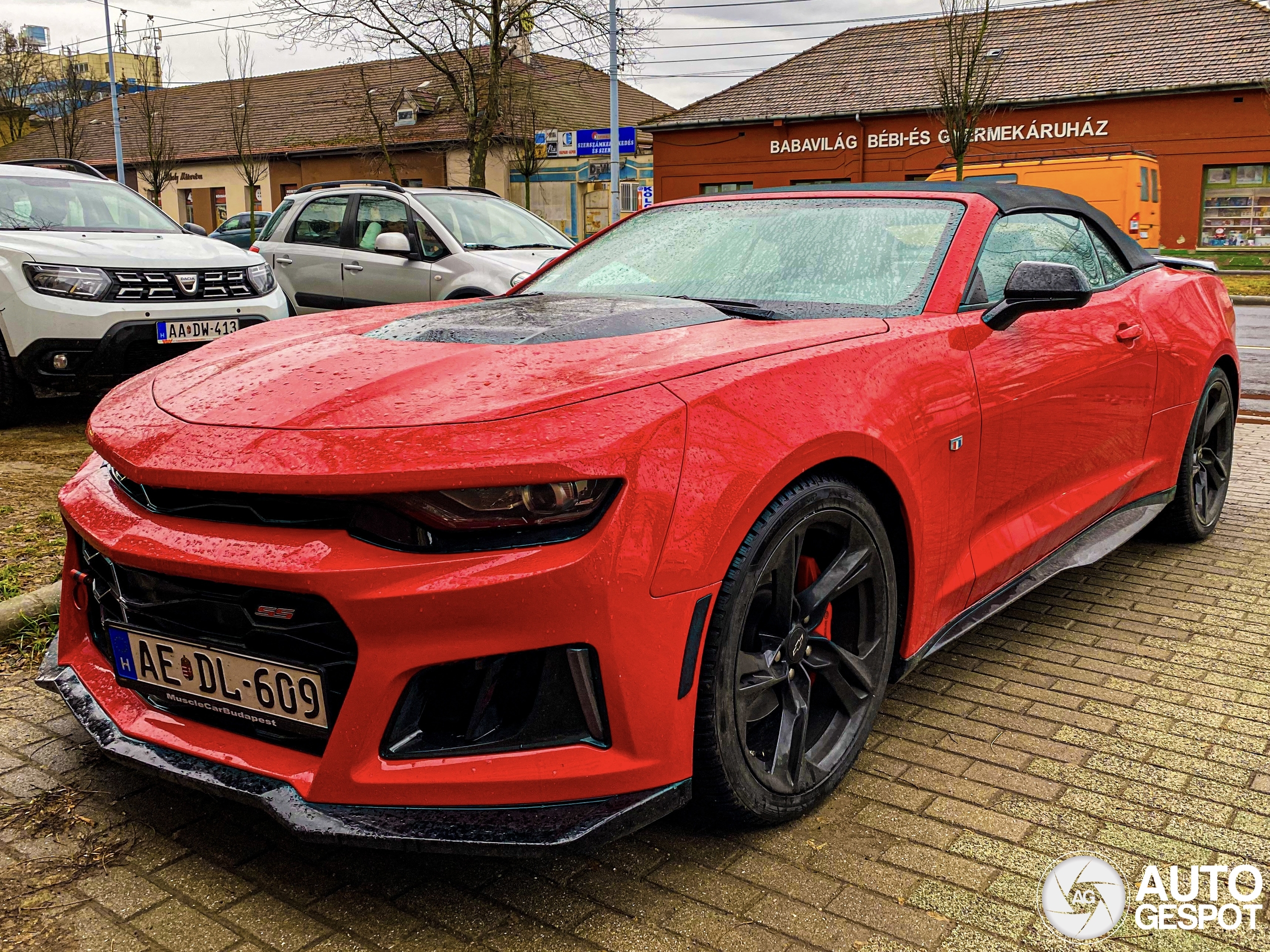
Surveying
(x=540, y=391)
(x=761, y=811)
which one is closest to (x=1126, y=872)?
(x=761, y=811)

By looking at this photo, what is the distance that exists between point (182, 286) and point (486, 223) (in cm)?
392

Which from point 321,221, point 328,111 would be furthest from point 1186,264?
point 328,111

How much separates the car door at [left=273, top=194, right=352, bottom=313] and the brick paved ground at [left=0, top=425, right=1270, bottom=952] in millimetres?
7592

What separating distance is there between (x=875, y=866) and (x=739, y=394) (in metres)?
1.04

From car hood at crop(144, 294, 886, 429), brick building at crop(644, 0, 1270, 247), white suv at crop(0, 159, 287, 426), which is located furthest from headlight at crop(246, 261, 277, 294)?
brick building at crop(644, 0, 1270, 247)

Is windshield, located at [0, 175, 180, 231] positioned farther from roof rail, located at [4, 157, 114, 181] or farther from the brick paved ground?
the brick paved ground

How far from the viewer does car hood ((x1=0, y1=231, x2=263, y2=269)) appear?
21.5 ft

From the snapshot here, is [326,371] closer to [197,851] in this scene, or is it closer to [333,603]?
[333,603]

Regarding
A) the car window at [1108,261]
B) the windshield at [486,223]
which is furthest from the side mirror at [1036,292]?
the windshield at [486,223]

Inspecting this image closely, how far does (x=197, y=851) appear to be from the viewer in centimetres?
237

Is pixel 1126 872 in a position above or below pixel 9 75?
below

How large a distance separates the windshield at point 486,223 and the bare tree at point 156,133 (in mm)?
25146

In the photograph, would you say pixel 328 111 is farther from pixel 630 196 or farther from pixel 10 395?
pixel 10 395

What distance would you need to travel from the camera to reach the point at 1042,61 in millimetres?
A: 29516
